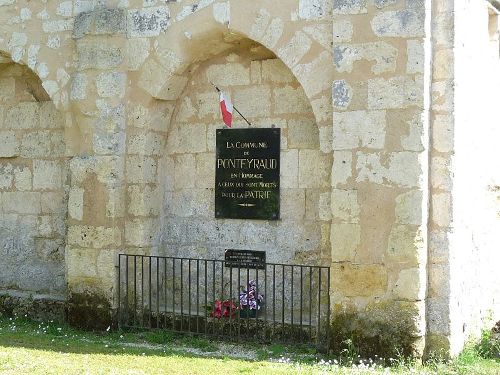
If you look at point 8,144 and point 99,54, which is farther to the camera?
point 8,144

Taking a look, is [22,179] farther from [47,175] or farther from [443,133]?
[443,133]

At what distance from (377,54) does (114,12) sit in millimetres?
2742

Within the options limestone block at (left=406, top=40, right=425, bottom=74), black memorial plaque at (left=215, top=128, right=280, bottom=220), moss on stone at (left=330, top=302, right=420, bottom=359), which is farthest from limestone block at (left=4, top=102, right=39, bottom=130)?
limestone block at (left=406, top=40, right=425, bottom=74)

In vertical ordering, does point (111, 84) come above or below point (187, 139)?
above

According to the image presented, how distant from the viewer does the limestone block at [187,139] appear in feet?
25.2

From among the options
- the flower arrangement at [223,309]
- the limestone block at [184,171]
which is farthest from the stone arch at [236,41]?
the flower arrangement at [223,309]

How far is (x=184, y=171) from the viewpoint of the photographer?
25.5 ft

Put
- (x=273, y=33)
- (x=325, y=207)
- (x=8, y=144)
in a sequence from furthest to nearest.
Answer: (x=8, y=144), (x=325, y=207), (x=273, y=33)

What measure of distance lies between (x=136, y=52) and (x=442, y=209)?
10.7 ft

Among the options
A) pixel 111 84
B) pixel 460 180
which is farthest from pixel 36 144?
pixel 460 180

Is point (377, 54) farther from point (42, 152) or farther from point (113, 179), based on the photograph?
point (42, 152)

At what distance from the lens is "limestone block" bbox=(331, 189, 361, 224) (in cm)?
631

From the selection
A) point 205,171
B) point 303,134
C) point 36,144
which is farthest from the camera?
point 36,144

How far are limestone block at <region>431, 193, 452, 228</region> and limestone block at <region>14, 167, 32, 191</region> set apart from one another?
15.1 feet
